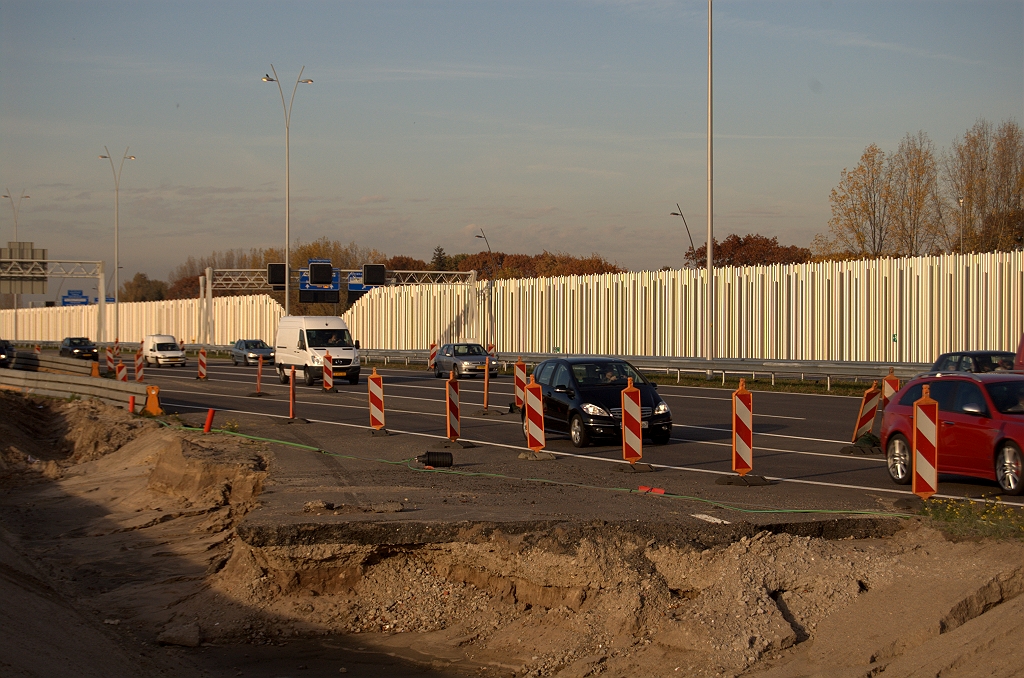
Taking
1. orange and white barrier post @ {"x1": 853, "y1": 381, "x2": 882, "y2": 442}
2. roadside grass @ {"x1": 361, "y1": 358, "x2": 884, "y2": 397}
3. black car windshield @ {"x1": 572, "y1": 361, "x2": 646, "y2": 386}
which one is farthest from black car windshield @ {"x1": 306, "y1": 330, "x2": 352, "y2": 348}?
orange and white barrier post @ {"x1": 853, "y1": 381, "x2": 882, "y2": 442}

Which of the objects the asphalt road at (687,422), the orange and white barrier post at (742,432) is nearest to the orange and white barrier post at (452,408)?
the asphalt road at (687,422)

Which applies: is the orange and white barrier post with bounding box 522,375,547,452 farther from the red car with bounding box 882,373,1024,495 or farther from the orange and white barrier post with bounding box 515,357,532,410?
the red car with bounding box 882,373,1024,495

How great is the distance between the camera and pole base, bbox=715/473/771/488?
1201cm

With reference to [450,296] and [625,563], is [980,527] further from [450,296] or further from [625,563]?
[450,296]

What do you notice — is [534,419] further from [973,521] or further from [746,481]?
[973,521]

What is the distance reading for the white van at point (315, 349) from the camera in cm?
3431

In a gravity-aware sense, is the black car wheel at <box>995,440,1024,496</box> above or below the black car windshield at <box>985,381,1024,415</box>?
below

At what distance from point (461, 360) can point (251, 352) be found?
20588mm

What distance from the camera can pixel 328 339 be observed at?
35031mm

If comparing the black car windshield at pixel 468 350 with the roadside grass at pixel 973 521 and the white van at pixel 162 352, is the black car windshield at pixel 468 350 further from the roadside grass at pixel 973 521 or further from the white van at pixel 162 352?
the roadside grass at pixel 973 521

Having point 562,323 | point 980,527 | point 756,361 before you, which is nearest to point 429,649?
point 980,527

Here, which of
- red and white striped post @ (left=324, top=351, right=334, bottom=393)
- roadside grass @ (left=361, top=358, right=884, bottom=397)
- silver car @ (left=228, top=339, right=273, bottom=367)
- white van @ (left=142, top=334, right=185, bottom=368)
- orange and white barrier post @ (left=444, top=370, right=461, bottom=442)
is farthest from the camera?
silver car @ (left=228, top=339, right=273, bottom=367)

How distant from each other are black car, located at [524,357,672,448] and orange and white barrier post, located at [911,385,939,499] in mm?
5940

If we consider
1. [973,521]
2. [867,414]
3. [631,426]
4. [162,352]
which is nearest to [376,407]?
[631,426]
